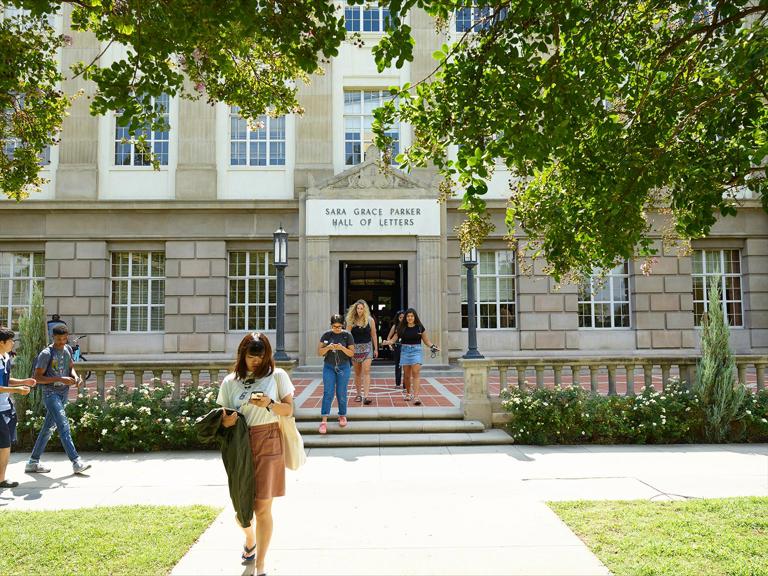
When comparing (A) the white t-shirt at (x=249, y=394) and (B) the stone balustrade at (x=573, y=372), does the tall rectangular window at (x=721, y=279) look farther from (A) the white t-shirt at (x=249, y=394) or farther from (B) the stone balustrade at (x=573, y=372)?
(A) the white t-shirt at (x=249, y=394)

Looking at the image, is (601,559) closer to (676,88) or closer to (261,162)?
(676,88)

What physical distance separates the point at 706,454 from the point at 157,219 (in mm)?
15186

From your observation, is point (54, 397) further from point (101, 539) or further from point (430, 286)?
point (430, 286)

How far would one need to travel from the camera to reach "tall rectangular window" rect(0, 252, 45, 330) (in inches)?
643

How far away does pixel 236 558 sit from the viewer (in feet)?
13.9

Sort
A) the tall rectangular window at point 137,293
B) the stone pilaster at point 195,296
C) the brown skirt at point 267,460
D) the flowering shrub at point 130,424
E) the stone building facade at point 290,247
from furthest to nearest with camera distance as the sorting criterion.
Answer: the tall rectangular window at point 137,293 < the stone pilaster at point 195,296 < the stone building facade at point 290,247 < the flowering shrub at point 130,424 < the brown skirt at point 267,460

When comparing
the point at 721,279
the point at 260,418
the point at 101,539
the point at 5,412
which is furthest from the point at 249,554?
the point at 721,279

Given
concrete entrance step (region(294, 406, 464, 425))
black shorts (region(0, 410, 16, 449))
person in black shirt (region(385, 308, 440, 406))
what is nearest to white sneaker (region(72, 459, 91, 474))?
black shorts (region(0, 410, 16, 449))

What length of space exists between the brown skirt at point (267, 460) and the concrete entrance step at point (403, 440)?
4.31 meters

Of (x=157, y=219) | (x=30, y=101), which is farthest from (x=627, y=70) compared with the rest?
(x=157, y=219)

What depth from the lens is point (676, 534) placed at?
14.8 ft

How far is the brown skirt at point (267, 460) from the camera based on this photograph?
3852 mm

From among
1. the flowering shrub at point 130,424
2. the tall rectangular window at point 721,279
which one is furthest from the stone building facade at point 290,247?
the flowering shrub at point 130,424

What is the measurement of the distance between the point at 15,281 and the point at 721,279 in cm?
2238
